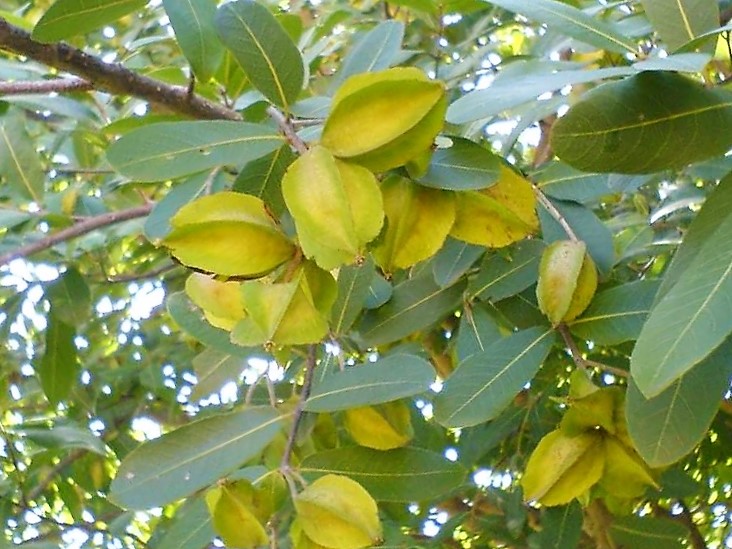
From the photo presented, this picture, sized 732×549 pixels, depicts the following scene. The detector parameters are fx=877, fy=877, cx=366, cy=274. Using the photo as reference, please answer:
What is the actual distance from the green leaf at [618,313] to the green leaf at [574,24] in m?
0.26

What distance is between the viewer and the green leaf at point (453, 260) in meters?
1.05

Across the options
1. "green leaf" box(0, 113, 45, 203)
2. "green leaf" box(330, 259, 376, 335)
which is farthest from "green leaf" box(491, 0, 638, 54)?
"green leaf" box(0, 113, 45, 203)

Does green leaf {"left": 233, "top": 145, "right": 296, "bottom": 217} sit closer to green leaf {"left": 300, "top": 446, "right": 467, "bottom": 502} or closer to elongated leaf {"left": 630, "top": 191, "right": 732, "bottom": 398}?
green leaf {"left": 300, "top": 446, "right": 467, "bottom": 502}

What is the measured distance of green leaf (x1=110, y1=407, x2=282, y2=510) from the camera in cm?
85

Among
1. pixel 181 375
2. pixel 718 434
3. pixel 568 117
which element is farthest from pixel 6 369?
pixel 568 117

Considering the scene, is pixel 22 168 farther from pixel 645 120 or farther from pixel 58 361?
pixel 645 120

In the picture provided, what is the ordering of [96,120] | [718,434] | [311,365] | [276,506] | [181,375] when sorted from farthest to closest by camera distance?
[181,375] < [718,434] < [96,120] < [311,365] < [276,506]

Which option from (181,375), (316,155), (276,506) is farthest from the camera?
(181,375)

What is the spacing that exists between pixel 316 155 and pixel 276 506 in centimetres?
36

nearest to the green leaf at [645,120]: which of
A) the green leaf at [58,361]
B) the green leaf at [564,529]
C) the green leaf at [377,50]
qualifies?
the green leaf at [377,50]

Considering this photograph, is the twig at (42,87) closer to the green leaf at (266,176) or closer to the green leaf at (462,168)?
the green leaf at (266,176)

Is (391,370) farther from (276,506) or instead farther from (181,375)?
(181,375)

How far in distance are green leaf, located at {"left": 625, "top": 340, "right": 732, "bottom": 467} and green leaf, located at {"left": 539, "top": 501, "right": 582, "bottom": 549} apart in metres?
0.60

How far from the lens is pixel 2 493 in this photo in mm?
1574
